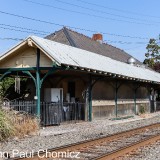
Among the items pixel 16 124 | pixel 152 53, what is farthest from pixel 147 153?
pixel 152 53

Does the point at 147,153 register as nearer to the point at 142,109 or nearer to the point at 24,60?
the point at 24,60

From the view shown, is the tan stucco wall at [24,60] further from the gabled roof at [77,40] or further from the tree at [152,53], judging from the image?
the tree at [152,53]

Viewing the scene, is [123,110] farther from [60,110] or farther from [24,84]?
[60,110]

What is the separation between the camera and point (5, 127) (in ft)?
42.7

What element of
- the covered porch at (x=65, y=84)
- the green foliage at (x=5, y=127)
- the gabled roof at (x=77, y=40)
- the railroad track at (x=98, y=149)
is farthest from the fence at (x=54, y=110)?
the gabled roof at (x=77, y=40)

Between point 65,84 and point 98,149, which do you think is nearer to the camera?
point 98,149

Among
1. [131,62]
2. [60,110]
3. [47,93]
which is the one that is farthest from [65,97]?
[131,62]

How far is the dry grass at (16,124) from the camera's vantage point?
13.0 m

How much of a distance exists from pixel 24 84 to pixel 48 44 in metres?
5.18

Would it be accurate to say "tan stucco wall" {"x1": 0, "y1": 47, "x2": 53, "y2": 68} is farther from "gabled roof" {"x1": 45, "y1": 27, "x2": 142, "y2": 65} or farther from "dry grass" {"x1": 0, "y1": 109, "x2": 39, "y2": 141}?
"gabled roof" {"x1": 45, "y1": 27, "x2": 142, "y2": 65}

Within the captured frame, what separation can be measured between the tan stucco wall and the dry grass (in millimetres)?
3566

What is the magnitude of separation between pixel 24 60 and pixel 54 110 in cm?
316

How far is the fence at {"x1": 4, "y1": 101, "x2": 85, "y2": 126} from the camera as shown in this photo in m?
16.5

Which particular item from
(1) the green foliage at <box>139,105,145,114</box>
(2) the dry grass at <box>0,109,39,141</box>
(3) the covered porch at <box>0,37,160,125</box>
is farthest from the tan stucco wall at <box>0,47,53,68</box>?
(1) the green foliage at <box>139,105,145,114</box>
